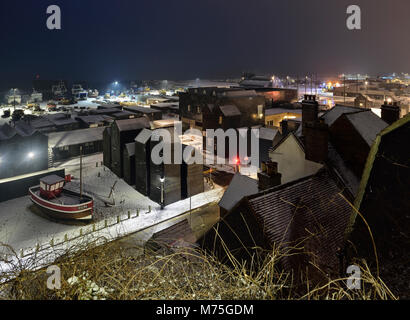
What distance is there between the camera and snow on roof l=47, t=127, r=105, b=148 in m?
43.4

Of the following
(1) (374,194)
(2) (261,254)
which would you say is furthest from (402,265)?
(2) (261,254)

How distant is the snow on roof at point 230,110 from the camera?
4700 centimetres

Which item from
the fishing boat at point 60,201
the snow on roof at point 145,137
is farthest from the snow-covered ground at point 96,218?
the snow on roof at point 145,137

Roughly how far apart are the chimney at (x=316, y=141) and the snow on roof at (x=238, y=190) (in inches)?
162

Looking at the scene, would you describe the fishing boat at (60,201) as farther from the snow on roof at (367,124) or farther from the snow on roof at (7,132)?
the snow on roof at (367,124)

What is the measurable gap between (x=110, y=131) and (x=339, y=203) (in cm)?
3118

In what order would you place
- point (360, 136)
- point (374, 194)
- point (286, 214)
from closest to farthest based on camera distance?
point (374, 194)
point (286, 214)
point (360, 136)

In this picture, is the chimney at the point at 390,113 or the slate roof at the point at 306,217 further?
the chimney at the point at 390,113

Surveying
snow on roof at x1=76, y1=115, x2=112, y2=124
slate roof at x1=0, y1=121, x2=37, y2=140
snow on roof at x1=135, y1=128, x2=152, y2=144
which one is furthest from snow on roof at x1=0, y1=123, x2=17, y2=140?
snow on roof at x1=76, y1=115, x2=112, y2=124

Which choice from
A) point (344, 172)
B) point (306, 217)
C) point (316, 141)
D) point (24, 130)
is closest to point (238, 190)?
point (316, 141)

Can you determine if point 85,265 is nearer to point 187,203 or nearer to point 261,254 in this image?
point 261,254

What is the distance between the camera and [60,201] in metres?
26.9

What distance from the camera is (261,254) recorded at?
10836 mm

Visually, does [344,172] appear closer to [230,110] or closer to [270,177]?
[270,177]
